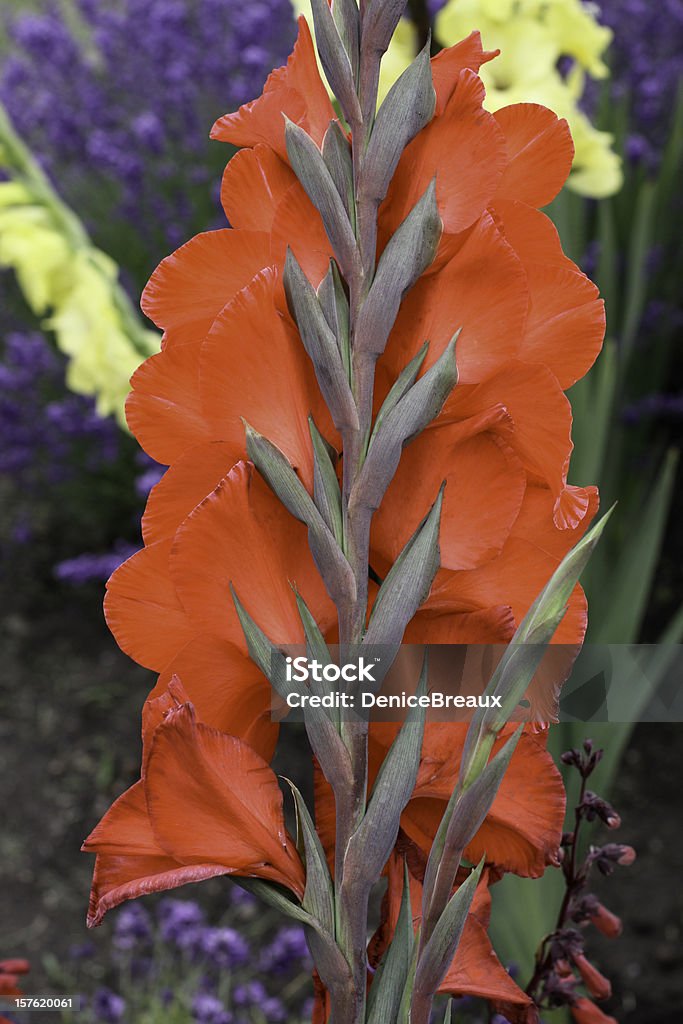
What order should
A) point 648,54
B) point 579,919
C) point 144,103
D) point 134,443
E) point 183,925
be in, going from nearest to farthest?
point 579,919 → point 183,925 → point 134,443 → point 648,54 → point 144,103

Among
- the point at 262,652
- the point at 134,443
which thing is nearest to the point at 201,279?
the point at 262,652

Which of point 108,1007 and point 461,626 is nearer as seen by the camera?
point 461,626

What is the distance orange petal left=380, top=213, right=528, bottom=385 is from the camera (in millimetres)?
378

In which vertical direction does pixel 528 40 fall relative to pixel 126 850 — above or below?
above

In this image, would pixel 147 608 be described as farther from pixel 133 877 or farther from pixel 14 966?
pixel 14 966

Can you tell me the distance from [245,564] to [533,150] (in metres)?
0.19

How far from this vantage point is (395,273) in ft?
1.15

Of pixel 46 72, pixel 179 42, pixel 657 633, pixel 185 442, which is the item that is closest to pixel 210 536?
pixel 185 442

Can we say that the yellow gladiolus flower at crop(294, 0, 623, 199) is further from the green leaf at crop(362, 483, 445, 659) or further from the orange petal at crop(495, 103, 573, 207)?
the green leaf at crop(362, 483, 445, 659)

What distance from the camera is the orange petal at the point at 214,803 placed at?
0.37 meters

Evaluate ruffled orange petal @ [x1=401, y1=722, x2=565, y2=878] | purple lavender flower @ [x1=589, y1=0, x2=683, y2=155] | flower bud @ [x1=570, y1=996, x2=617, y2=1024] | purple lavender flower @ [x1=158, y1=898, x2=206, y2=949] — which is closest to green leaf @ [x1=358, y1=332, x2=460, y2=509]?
ruffled orange petal @ [x1=401, y1=722, x2=565, y2=878]

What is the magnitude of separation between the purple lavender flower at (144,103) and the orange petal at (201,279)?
2.21 m

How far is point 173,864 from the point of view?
1.28 ft
